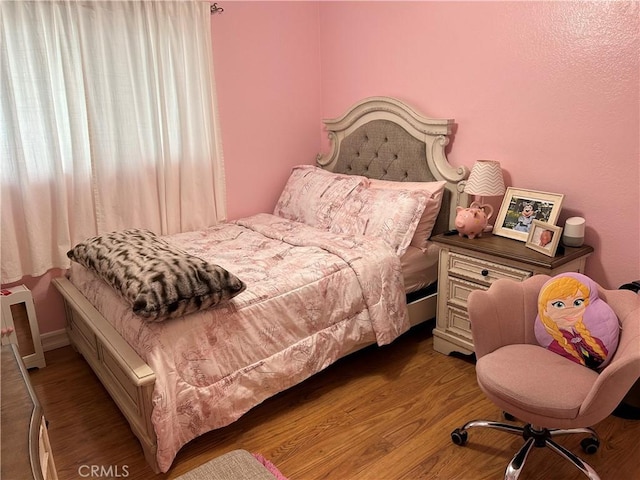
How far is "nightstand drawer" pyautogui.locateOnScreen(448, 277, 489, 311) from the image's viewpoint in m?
2.53

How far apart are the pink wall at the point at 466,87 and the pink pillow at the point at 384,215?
492 millimetres

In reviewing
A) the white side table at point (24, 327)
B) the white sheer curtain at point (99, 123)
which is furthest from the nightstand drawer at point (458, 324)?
the white side table at point (24, 327)

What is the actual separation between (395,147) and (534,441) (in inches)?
75.2

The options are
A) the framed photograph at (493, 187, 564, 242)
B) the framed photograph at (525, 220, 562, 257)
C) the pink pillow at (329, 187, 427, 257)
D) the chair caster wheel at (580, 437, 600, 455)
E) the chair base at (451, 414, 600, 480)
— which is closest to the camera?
the chair base at (451, 414, 600, 480)

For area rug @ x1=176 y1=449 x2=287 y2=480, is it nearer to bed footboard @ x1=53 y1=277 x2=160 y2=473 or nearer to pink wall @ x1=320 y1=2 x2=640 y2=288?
bed footboard @ x1=53 y1=277 x2=160 y2=473

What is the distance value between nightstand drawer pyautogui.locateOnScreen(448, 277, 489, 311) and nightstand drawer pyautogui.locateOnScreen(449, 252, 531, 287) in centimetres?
3

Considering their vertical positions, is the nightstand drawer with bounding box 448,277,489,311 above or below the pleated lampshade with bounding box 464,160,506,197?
below

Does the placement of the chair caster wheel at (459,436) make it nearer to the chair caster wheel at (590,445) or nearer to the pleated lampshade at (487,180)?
the chair caster wheel at (590,445)

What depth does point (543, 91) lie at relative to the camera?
2506 mm

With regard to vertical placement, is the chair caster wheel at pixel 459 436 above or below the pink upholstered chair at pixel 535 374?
below

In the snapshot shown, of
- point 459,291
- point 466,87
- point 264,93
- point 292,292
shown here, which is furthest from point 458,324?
point 264,93

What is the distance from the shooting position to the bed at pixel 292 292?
1900 millimetres

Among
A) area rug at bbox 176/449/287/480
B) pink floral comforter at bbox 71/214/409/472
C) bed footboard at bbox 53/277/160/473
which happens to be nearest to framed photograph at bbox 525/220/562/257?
pink floral comforter at bbox 71/214/409/472

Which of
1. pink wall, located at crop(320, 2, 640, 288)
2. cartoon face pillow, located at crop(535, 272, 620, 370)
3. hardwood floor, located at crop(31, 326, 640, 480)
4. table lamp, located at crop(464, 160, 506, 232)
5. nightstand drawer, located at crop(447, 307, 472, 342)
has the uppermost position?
pink wall, located at crop(320, 2, 640, 288)
